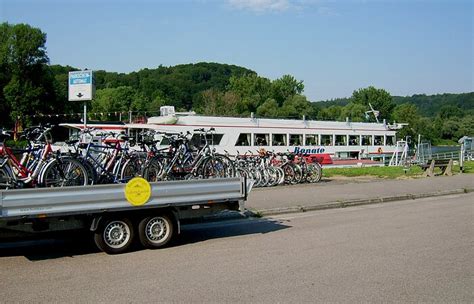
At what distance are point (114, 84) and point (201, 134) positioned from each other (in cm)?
9372

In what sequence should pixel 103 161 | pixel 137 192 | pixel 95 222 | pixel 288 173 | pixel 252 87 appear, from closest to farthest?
pixel 95 222
pixel 137 192
pixel 103 161
pixel 288 173
pixel 252 87

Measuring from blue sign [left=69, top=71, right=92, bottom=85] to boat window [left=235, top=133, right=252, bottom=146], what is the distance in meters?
11.7

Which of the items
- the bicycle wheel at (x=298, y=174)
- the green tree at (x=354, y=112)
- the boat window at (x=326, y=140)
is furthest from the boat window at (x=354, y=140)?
the green tree at (x=354, y=112)

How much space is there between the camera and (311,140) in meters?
32.4

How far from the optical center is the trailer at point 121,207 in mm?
7680

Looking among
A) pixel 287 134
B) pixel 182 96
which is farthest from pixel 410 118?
pixel 287 134

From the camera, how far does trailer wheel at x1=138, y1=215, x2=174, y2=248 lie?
29.0 ft

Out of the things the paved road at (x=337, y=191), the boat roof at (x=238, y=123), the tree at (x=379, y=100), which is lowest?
the paved road at (x=337, y=191)

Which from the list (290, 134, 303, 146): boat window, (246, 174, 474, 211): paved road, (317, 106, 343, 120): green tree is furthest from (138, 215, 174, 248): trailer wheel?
(317, 106, 343, 120): green tree

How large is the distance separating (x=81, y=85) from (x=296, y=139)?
1590 cm

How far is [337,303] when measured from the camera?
5.86 meters

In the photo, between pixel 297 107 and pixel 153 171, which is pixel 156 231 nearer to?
pixel 153 171

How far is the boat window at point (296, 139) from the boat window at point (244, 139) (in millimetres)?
3258

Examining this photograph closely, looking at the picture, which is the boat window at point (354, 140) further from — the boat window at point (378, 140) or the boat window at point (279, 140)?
the boat window at point (279, 140)
